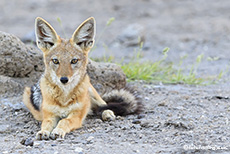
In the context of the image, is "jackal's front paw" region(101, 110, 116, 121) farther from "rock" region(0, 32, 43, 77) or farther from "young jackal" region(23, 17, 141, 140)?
"rock" region(0, 32, 43, 77)

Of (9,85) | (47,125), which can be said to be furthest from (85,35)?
(9,85)

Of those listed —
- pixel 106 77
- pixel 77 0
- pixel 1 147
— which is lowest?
pixel 1 147

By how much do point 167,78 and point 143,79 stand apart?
1.80ft

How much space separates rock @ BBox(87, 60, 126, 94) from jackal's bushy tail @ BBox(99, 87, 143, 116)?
35 cm

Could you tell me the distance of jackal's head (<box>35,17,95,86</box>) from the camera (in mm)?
4746

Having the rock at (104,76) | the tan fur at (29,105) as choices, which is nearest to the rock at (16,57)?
the tan fur at (29,105)

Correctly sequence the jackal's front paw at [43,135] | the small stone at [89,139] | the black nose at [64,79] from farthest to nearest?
the black nose at [64,79] < the jackal's front paw at [43,135] < the small stone at [89,139]

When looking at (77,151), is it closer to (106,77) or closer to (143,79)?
(106,77)

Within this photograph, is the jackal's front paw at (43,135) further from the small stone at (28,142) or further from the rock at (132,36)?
the rock at (132,36)

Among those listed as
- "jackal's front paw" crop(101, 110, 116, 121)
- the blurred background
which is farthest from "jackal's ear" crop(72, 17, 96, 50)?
the blurred background

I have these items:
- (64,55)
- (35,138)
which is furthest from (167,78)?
(35,138)

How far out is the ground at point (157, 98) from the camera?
4.16 m

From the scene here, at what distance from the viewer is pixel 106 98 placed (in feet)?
20.2

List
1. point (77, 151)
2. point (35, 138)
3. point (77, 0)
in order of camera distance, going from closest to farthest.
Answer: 1. point (77, 151)
2. point (35, 138)
3. point (77, 0)
